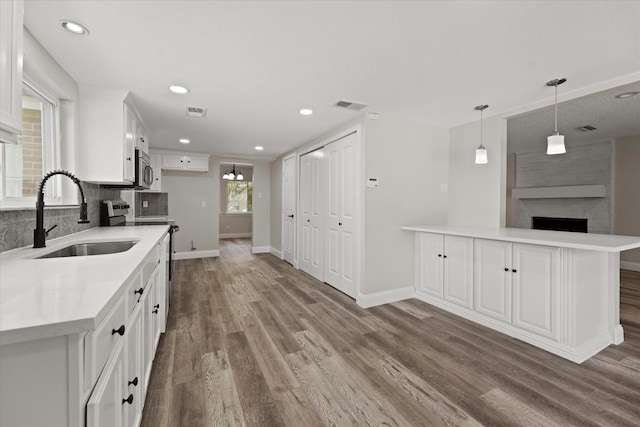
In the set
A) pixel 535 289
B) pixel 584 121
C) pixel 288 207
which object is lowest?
pixel 535 289

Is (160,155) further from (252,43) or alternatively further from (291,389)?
(291,389)

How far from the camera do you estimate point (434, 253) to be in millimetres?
3346

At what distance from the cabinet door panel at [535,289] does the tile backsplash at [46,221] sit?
11.7 feet

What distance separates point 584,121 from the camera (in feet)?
13.0

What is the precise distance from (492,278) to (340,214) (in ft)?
6.11

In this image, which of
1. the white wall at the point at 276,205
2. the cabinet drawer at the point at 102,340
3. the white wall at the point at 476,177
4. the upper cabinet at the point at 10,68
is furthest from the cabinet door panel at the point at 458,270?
the white wall at the point at 276,205

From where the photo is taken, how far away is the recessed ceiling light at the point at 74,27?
164 cm

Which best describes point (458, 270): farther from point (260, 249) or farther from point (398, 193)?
point (260, 249)

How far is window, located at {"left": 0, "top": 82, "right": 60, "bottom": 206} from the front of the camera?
1777 mm

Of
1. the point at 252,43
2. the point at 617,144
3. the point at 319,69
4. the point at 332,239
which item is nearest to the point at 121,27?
the point at 252,43

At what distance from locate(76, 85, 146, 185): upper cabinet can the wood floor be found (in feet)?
5.09

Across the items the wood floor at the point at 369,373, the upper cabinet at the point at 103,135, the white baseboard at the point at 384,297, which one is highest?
the upper cabinet at the point at 103,135

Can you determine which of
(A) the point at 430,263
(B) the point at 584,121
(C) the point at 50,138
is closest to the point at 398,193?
(A) the point at 430,263

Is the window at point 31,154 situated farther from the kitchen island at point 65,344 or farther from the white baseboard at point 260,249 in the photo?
the white baseboard at point 260,249
